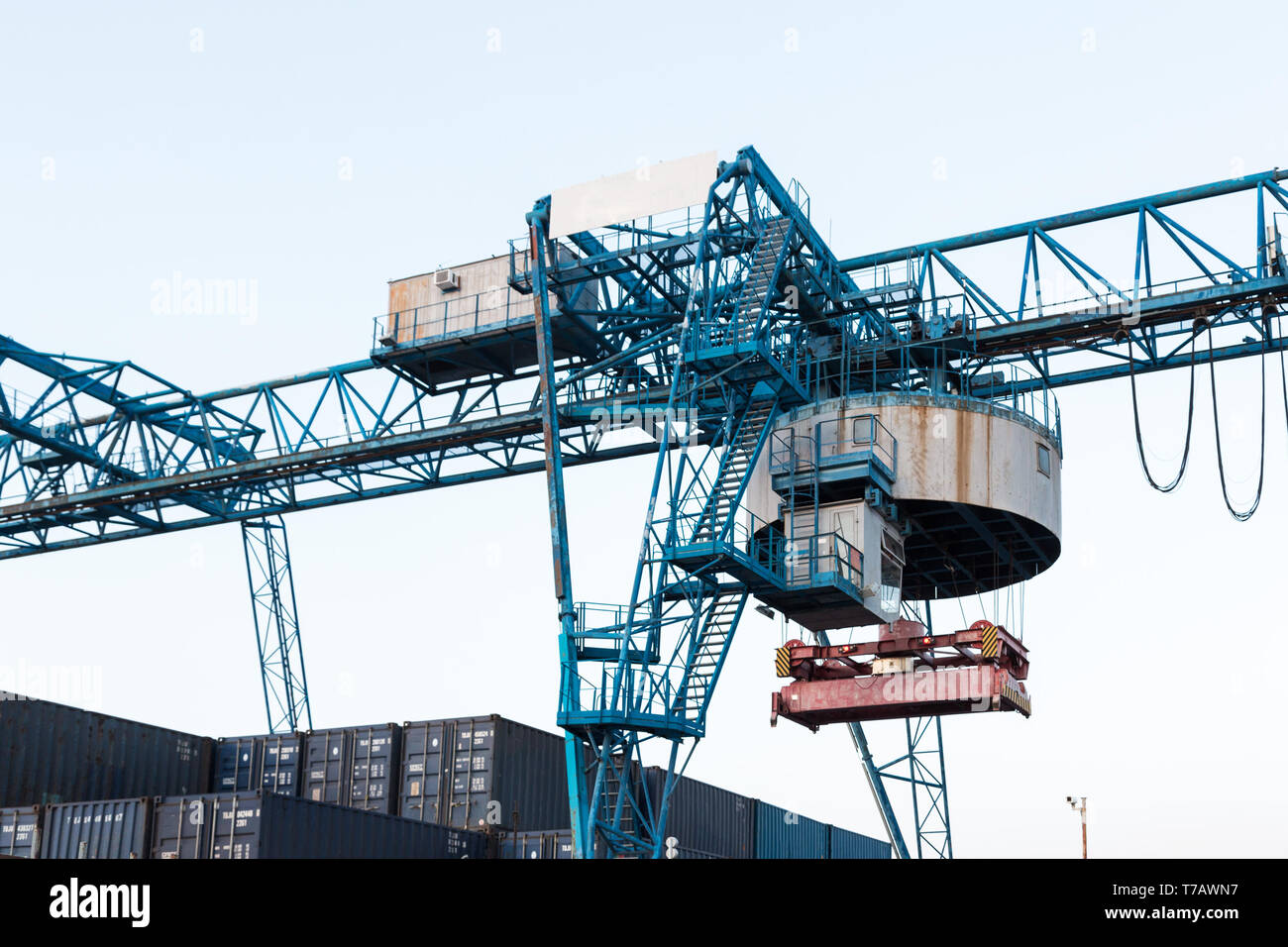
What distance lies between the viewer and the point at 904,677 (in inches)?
1010

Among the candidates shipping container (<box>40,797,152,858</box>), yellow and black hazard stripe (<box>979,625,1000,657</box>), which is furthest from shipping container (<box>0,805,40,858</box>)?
yellow and black hazard stripe (<box>979,625,1000,657</box>)

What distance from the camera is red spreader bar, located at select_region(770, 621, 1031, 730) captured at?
82.8 feet

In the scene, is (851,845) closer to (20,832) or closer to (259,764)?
(259,764)

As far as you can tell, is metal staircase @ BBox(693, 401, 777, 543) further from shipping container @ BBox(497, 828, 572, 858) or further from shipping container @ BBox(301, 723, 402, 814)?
shipping container @ BBox(301, 723, 402, 814)

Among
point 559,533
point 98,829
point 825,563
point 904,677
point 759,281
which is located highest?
point 759,281

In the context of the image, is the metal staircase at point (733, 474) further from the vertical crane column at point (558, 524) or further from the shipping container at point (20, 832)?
the shipping container at point (20, 832)

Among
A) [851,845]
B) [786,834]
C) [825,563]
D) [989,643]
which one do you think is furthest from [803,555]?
[851,845]

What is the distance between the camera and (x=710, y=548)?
2484 cm

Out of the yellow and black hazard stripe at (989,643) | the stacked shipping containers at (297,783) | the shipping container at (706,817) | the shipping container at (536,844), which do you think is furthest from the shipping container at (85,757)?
the yellow and black hazard stripe at (989,643)

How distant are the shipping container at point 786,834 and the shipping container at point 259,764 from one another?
11.4 m

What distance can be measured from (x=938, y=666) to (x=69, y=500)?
23.5 meters

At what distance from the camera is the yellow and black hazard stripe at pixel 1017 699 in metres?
25.2

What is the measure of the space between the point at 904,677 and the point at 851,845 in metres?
16.5

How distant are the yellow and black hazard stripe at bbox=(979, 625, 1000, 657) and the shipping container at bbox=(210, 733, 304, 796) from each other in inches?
572
